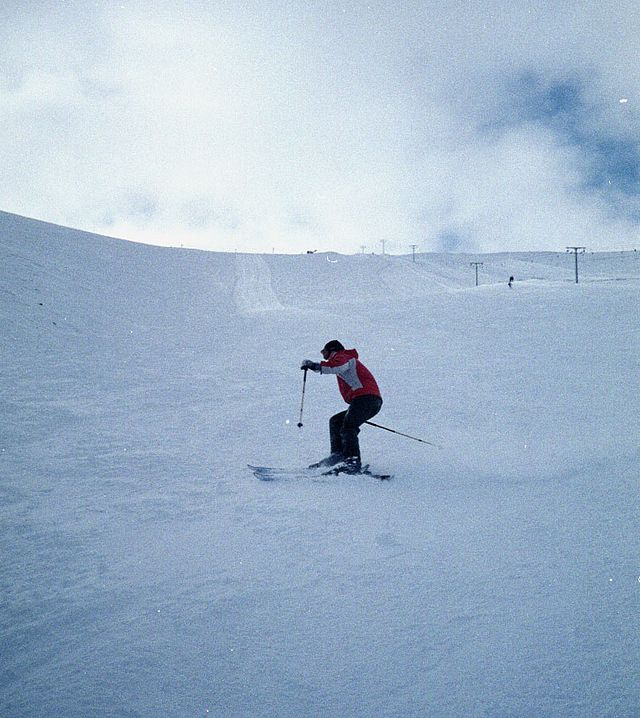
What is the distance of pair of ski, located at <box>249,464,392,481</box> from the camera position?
5291 mm

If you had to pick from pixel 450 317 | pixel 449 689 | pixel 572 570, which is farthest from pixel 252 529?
pixel 450 317

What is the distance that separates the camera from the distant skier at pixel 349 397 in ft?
18.1

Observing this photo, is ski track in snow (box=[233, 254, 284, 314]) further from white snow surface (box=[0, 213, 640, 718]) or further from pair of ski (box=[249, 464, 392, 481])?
pair of ski (box=[249, 464, 392, 481])

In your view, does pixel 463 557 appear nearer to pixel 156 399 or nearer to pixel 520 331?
pixel 156 399

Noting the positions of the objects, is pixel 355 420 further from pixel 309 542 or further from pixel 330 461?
pixel 309 542

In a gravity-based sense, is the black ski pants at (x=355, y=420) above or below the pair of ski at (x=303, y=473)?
above

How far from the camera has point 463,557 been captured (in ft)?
10.8

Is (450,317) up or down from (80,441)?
up

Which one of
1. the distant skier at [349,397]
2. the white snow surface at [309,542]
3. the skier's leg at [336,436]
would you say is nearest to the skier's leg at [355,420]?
the distant skier at [349,397]

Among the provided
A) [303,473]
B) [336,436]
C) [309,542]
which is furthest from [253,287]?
[309,542]

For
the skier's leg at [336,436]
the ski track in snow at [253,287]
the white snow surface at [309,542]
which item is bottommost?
the white snow surface at [309,542]

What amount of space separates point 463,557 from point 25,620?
287 cm

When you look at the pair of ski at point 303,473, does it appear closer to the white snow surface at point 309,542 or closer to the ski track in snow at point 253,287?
the white snow surface at point 309,542

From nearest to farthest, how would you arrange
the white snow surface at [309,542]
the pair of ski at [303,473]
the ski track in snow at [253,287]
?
the white snow surface at [309,542], the pair of ski at [303,473], the ski track in snow at [253,287]
